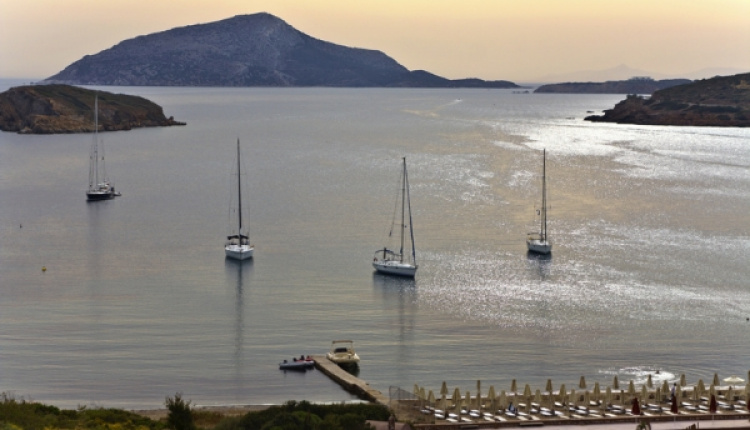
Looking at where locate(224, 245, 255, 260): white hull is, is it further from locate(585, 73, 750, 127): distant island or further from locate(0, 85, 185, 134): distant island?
locate(585, 73, 750, 127): distant island

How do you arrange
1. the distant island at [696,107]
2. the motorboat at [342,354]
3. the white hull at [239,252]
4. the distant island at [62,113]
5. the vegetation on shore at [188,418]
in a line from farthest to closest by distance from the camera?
the distant island at [696,107] → the distant island at [62,113] → the white hull at [239,252] → the motorboat at [342,354] → the vegetation on shore at [188,418]

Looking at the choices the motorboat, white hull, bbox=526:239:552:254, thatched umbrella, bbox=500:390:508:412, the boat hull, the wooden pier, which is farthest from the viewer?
the boat hull

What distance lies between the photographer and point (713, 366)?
28.5 m

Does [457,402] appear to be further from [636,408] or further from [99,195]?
[99,195]

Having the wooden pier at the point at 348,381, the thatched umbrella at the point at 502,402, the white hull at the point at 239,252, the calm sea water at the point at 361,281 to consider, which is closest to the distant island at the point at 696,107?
the calm sea water at the point at 361,281

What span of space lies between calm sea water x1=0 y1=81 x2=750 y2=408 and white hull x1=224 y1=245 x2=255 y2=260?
→ 0.67 m

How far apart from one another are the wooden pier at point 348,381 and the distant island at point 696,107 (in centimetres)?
11326

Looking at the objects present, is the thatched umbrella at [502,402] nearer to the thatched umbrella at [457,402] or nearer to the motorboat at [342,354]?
the thatched umbrella at [457,402]

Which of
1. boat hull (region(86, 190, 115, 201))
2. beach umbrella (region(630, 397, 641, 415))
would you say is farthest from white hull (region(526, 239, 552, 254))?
boat hull (region(86, 190, 115, 201))

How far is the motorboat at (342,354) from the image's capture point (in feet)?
90.7

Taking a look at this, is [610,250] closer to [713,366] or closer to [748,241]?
[748,241]

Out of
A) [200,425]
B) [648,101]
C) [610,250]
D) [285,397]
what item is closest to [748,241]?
[610,250]

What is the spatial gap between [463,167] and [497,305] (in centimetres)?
4424

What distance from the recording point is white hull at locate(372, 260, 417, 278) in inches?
1535
